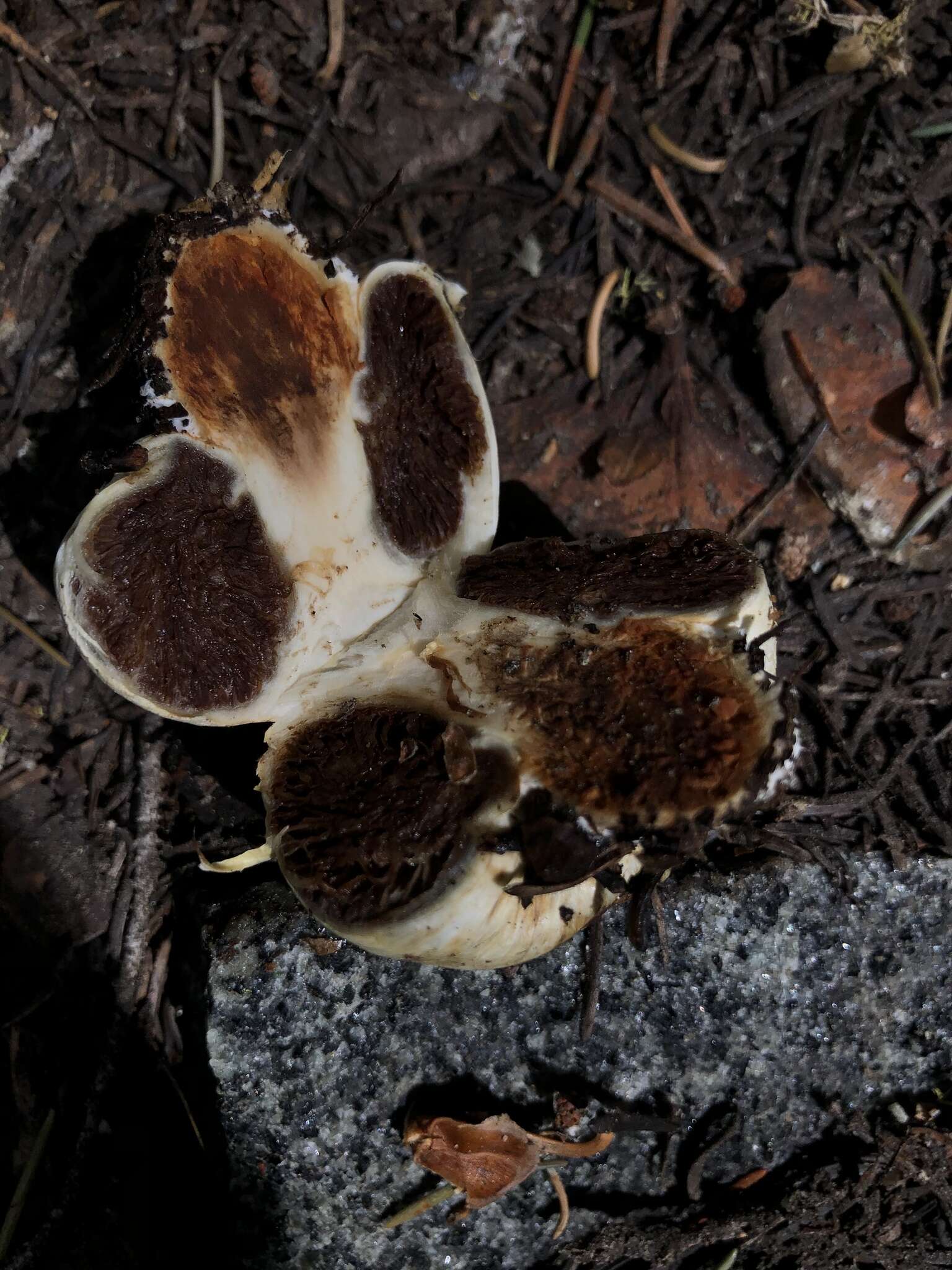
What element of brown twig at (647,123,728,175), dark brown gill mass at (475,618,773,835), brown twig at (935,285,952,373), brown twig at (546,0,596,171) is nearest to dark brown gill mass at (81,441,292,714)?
dark brown gill mass at (475,618,773,835)

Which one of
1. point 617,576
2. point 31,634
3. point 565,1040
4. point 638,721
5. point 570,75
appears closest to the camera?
point 638,721

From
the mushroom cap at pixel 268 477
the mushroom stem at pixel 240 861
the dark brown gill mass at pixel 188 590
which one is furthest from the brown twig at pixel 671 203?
the mushroom stem at pixel 240 861

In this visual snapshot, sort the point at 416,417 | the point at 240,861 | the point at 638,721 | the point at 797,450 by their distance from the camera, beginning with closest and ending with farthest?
1. the point at 638,721
2. the point at 240,861
3. the point at 416,417
4. the point at 797,450

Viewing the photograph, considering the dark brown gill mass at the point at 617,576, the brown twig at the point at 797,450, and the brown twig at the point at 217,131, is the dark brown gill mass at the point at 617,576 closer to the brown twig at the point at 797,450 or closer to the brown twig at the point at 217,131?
the brown twig at the point at 797,450

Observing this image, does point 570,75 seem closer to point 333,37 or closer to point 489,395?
point 333,37

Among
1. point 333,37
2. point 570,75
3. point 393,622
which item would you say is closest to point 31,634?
point 393,622

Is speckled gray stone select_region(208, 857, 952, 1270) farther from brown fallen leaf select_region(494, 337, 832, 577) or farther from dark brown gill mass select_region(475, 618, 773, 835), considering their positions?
brown fallen leaf select_region(494, 337, 832, 577)
